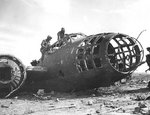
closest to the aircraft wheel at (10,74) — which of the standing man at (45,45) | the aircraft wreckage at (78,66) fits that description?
the aircraft wreckage at (78,66)

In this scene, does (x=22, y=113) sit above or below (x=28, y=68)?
below

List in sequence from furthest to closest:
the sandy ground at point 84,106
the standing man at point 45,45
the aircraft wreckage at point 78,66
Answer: the standing man at point 45,45
the aircraft wreckage at point 78,66
the sandy ground at point 84,106

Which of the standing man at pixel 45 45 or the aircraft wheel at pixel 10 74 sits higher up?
the standing man at pixel 45 45

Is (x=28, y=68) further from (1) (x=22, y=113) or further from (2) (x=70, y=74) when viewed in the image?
(1) (x=22, y=113)

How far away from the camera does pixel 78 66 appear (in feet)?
34.6

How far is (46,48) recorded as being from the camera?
46.3 feet

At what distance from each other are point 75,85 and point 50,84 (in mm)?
2109

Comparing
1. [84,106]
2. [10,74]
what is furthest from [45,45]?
[84,106]

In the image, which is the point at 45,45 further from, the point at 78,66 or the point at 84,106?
the point at 84,106

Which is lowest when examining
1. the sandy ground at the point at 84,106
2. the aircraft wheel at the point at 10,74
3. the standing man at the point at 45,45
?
the sandy ground at the point at 84,106

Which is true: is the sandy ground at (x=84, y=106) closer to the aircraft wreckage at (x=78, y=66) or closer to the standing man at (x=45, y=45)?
the aircraft wreckage at (x=78, y=66)

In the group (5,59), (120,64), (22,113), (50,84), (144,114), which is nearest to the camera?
(144,114)

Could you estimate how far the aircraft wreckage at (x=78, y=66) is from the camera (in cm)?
980

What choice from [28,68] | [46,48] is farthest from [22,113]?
[46,48]
